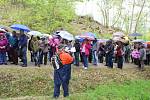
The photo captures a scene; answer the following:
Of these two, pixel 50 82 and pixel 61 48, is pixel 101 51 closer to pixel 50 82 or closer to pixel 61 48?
pixel 50 82

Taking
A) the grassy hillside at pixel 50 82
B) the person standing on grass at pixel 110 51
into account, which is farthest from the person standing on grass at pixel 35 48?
the person standing on grass at pixel 110 51

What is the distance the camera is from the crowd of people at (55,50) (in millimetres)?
22656

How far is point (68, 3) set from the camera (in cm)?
3497

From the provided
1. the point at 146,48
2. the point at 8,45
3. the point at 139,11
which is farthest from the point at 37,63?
the point at 139,11

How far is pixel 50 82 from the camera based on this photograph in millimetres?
20203

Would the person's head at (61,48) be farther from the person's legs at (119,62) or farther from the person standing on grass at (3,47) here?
the person's legs at (119,62)

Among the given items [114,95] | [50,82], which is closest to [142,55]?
[50,82]

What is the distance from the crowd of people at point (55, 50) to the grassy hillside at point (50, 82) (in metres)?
1.31

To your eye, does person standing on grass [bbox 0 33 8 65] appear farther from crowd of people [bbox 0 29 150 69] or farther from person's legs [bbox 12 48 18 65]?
person's legs [bbox 12 48 18 65]

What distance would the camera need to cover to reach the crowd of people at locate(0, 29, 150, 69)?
74.3ft

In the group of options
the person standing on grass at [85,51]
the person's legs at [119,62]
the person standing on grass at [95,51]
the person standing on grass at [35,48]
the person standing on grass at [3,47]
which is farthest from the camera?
the person's legs at [119,62]

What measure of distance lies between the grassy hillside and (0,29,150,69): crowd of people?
131cm

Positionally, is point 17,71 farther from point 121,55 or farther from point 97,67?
point 121,55

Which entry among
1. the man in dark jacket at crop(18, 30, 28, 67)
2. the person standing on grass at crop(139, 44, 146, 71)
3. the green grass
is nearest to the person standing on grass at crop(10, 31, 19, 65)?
the man in dark jacket at crop(18, 30, 28, 67)
